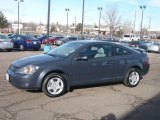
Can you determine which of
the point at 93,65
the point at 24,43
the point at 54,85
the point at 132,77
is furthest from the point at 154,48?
the point at 54,85

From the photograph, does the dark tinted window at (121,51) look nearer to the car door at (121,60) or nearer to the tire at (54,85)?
the car door at (121,60)

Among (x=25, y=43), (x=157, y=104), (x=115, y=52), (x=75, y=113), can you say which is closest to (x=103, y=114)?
(x=75, y=113)

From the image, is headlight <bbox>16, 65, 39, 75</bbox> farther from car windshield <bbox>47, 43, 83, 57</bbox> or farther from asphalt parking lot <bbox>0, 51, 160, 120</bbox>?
car windshield <bbox>47, 43, 83, 57</bbox>

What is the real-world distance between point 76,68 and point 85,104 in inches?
50.3

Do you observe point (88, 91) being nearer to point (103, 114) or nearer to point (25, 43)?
point (103, 114)

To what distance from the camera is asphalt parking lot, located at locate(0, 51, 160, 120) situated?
5902 millimetres

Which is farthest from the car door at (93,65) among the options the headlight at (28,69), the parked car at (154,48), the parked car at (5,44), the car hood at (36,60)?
the parked car at (154,48)

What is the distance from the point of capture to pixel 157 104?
279 inches

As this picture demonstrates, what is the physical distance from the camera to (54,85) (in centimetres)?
740

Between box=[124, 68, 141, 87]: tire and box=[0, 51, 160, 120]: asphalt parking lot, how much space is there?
0.72ft

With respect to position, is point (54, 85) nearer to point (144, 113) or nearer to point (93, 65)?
point (93, 65)

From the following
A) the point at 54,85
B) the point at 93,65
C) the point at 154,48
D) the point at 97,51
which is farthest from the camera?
the point at 154,48

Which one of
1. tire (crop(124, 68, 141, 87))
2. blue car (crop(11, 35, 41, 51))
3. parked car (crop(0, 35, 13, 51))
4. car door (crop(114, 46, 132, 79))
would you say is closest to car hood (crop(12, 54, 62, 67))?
car door (crop(114, 46, 132, 79))

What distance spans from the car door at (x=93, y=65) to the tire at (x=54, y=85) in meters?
0.40
